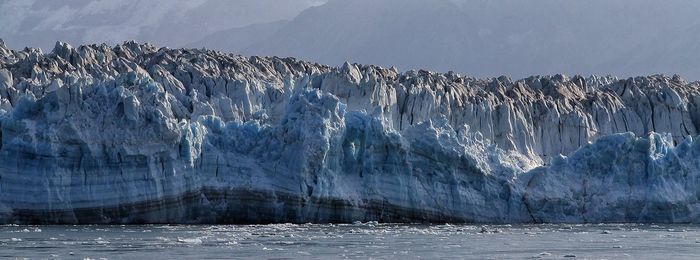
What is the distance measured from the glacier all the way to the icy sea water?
1087 millimetres

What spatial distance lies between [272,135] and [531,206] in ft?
25.1

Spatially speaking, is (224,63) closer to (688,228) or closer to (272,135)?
(272,135)

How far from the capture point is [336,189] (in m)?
31.6

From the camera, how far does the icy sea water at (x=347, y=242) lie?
21.0 meters

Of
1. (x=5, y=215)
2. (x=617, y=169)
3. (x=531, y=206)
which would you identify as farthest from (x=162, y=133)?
(x=617, y=169)

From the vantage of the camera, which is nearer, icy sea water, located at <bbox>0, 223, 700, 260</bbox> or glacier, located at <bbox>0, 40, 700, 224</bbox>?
icy sea water, located at <bbox>0, 223, 700, 260</bbox>

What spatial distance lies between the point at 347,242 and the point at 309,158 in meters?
7.24

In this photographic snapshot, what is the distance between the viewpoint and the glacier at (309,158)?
98.4 feet

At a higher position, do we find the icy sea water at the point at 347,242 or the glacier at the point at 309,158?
the glacier at the point at 309,158

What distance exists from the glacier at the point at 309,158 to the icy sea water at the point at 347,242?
1087 mm

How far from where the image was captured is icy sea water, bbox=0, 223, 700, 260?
21.0m

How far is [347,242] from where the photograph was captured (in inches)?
947

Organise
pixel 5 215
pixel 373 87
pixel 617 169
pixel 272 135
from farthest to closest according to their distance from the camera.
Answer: pixel 373 87 → pixel 617 169 → pixel 272 135 → pixel 5 215

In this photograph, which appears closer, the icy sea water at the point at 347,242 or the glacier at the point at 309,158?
the icy sea water at the point at 347,242
